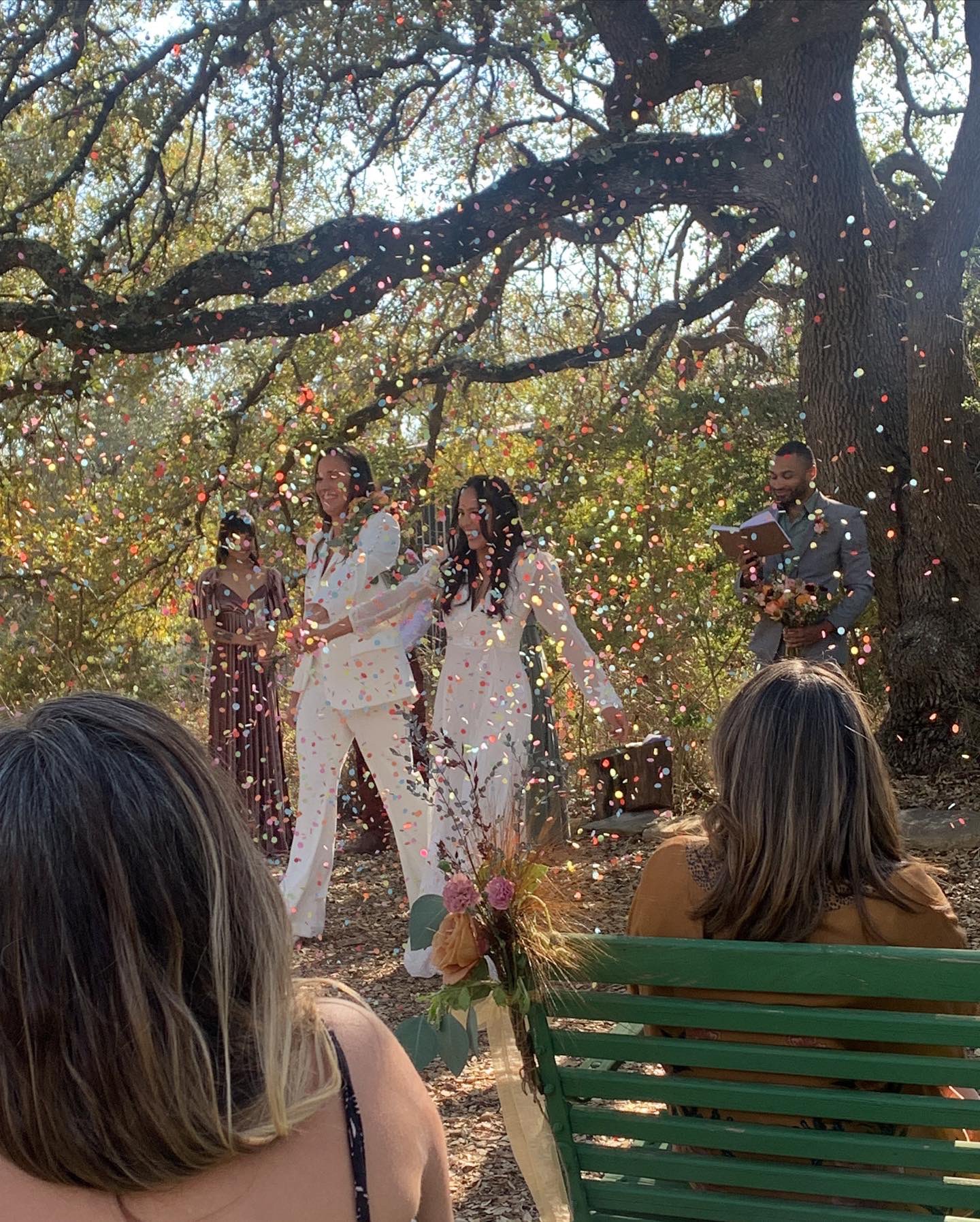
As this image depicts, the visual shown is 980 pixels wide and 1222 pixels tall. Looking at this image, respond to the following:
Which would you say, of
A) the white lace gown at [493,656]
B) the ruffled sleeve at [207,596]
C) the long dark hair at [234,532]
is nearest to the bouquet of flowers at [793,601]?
the white lace gown at [493,656]

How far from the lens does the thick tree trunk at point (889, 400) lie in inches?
281

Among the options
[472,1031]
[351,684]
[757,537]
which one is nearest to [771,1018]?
[472,1031]

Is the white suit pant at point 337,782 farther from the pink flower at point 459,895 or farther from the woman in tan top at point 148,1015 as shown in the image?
the woman in tan top at point 148,1015

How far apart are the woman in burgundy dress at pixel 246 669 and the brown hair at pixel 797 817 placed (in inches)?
201

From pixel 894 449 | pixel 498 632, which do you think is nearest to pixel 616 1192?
pixel 498 632

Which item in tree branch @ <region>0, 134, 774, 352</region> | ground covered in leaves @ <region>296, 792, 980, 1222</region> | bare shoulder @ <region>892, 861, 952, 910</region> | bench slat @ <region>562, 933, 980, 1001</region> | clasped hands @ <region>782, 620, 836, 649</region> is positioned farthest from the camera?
tree branch @ <region>0, 134, 774, 352</region>

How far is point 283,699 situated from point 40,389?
264 cm

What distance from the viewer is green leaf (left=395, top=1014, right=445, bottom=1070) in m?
2.05

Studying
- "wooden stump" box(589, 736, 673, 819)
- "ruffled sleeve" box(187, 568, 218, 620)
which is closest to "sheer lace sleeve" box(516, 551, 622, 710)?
"wooden stump" box(589, 736, 673, 819)

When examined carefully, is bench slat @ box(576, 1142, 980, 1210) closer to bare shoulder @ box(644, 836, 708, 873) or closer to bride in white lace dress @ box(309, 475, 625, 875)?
bare shoulder @ box(644, 836, 708, 873)

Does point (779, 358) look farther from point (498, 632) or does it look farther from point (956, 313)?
point (498, 632)

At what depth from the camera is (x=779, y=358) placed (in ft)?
30.5

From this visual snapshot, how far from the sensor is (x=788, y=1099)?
181 centimetres

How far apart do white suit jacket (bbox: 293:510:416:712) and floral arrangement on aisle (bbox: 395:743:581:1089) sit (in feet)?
10.0
